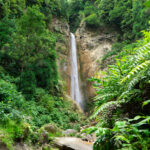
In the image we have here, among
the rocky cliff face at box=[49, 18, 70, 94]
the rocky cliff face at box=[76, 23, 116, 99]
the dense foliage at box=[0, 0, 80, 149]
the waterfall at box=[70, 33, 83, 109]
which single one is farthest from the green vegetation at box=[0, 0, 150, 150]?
the waterfall at box=[70, 33, 83, 109]

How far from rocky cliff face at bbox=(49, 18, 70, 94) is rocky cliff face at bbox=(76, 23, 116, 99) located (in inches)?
91.4

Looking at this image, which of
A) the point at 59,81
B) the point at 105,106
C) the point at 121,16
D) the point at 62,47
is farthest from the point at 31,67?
the point at 121,16

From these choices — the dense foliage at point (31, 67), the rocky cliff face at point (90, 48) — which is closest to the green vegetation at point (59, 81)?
the dense foliage at point (31, 67)

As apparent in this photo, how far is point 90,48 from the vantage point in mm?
22766

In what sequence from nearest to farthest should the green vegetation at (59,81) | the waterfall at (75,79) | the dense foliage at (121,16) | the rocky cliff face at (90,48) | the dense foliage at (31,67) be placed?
the green vegetation at (59,81) < the dense foliage at (31,67) < the dense foliage at (121,16) < the waterfall at (75,79) < the rocky cliff face at (90,48)

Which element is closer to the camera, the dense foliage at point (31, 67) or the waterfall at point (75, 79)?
the dense foliage at point (31, 67)

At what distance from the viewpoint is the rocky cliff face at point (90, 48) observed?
66.9 ft

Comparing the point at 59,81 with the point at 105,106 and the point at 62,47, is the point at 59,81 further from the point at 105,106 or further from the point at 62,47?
the point at 105,106

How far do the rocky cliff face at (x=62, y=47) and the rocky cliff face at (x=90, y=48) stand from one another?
232cm

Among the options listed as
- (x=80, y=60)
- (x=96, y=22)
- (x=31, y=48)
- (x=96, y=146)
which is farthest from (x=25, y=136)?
(x=96, y=22)

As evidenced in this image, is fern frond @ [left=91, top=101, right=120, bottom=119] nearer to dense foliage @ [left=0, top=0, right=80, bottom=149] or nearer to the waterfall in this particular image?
dense foliage @ [left=0, top=0, right=80, bottom=149]

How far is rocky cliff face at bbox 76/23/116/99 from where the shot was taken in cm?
2041

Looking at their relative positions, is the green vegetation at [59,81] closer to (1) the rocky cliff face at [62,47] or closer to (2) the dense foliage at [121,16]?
(2) the dense foliage at [121,16]

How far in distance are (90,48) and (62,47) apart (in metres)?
4.59
